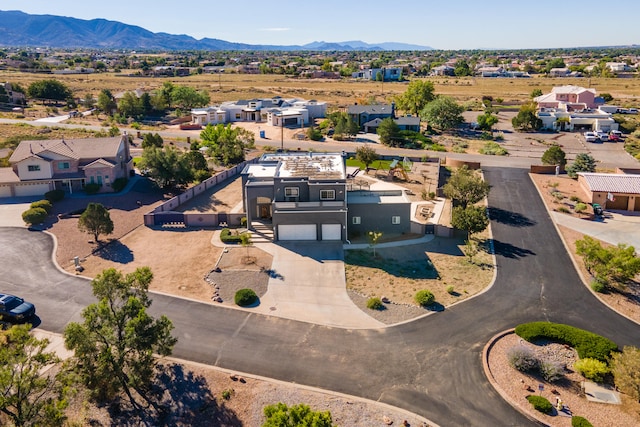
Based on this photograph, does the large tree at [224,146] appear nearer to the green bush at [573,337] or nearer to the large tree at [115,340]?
the large tree at [115,340]

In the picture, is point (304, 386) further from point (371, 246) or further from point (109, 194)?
point (109, 194)

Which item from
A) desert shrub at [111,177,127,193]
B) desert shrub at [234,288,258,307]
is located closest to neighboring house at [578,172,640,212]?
desert shrub at [234,288,258,307]

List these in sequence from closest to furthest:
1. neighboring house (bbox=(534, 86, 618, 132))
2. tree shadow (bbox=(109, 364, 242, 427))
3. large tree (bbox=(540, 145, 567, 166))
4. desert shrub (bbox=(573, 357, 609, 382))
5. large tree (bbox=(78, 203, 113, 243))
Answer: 1. tree shadow (bbox=(109, 364, 242, 427))
2. desert shrub (bbox=(573, 357, 609, 382))
3. large tree (bbox=(78, 203, 113, 243))
4. large tree (bbox=(540, 145, 567, 166))
5. neighboring house (bbox=(534, 86, 618, 132))

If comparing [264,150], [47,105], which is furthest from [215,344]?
[47,105]

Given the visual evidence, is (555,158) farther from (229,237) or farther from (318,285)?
(229,237)

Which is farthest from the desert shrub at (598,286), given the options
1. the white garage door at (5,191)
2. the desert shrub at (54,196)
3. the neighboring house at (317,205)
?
the white garage door at (5,191)

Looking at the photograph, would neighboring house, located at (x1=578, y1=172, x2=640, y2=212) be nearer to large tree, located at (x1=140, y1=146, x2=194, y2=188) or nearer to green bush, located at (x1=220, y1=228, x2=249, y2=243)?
green bush, located at (x1=220, y1=228, x2=249, y2=243)

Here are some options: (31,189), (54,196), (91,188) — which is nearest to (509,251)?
(91,188)
